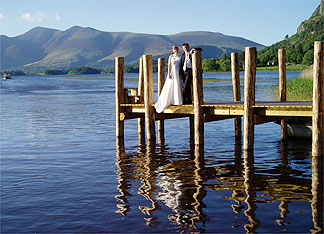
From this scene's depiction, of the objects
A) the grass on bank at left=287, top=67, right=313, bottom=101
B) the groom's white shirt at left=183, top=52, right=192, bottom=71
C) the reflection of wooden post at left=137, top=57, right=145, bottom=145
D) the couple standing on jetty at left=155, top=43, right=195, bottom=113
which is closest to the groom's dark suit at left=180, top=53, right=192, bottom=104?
the couple standing on jetty at left=155, top=43, right=195, bottom=113

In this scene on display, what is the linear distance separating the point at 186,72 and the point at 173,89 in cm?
79

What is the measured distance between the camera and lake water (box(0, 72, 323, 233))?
392 inches

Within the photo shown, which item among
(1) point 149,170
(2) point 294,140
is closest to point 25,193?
(1) point 149,170

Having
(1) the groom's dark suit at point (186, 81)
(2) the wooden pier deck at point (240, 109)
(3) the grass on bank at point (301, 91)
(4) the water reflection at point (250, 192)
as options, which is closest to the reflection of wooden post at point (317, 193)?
(4) the water reflection at point (250, 192)

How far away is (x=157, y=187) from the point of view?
12719 millimetres

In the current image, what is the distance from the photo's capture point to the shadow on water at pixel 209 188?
32.7ft

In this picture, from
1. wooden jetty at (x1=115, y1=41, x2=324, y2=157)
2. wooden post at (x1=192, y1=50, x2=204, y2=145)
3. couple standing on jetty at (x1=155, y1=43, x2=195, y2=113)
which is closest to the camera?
wooden jetty at (x1=115, y1=41, x2=324, y2=157)

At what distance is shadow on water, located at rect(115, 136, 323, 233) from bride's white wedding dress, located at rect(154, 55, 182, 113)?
6.16 ft

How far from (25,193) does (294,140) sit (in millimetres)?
11421

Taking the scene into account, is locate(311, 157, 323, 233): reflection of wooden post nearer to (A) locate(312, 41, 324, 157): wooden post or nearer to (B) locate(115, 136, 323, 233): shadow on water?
(B) locate(115, 136, 323, 233): shadow on water

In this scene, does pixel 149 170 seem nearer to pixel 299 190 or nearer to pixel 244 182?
pixel 244 182

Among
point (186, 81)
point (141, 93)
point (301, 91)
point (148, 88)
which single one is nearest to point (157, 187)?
point (186, 81)

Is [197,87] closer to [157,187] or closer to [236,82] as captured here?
[236,82]

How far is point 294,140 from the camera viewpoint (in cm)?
1969
